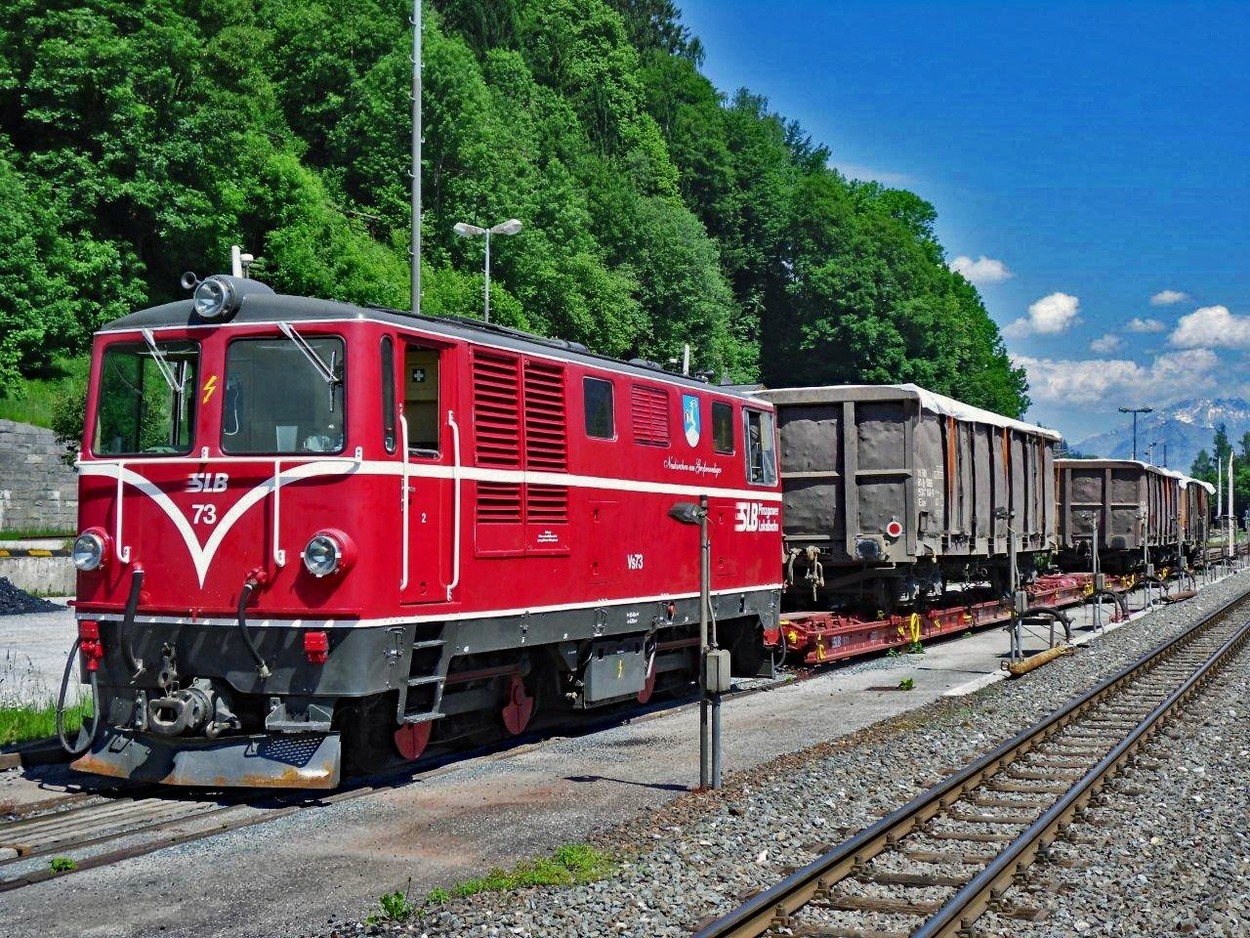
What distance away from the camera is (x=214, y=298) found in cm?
1016

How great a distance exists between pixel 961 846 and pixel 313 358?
226 inches

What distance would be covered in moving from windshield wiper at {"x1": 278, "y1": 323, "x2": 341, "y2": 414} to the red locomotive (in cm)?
2

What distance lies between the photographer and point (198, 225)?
40.0m

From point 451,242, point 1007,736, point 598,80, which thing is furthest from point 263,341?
point 598,80

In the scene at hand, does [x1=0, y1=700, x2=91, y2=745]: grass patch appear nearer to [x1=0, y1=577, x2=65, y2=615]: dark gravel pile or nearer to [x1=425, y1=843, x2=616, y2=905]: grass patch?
[x1=425, y1=843, x2=616, y2=905]: grass patch

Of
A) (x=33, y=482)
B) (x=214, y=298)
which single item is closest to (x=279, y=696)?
(x=214, y=298)

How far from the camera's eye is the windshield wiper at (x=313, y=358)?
9828 mm

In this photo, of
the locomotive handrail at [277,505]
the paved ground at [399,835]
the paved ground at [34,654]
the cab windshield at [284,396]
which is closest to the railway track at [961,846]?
the paved ground at [399,835]

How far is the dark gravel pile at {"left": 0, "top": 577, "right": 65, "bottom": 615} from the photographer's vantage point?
2341 cm

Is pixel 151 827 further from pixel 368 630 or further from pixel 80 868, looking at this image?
pixel 368 630

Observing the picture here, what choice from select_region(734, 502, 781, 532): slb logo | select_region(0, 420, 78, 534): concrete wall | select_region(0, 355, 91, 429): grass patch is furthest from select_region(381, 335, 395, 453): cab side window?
select_region(0, 420, 78, 534): concrete wall

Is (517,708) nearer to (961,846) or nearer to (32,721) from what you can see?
(32,721)

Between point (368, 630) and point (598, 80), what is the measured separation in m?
64.2

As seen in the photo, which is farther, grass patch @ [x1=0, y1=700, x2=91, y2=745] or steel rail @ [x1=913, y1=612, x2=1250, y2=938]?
grass patch @ [x1=0, y1=700, x2=91, y2=745]
